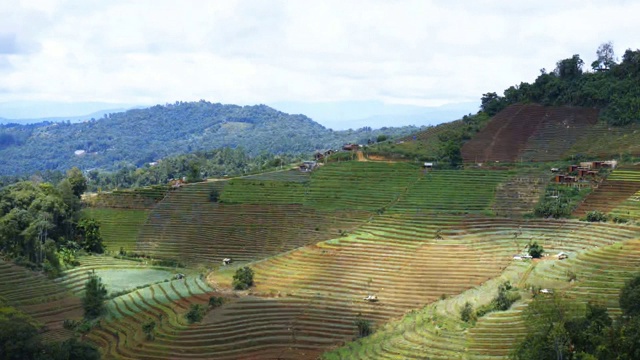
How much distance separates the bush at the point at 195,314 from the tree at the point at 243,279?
15.0 ft

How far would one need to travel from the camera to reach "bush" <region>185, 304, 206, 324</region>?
122 feet

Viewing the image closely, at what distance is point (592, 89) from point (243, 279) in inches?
1697

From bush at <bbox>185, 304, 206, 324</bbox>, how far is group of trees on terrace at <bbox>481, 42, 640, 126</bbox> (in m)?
43.7

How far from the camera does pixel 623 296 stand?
92.2 feet

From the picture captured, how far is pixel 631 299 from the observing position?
2759 centimetres

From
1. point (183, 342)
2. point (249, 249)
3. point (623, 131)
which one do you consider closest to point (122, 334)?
point (183, 342)

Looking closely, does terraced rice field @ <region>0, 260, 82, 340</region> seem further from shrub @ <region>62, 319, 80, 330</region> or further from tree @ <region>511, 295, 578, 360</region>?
tree @ <region>511, 295, 578, 360</region>

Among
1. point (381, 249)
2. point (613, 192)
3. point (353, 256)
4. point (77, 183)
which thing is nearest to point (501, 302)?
point (381, 249)

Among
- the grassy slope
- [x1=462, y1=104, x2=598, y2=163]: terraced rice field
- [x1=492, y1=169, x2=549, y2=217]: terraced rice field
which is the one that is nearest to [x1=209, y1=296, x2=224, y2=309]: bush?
the grassy slope

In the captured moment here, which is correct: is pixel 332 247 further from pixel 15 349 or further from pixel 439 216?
pixel 15 349

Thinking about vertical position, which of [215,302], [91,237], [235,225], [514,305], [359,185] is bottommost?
[215,302]

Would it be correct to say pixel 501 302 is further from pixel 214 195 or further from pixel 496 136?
pixel 496 136

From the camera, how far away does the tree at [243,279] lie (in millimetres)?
42447

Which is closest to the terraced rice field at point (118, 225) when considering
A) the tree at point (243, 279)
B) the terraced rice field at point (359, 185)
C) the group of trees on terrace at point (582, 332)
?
the terraced rice field at point (359, 185)
